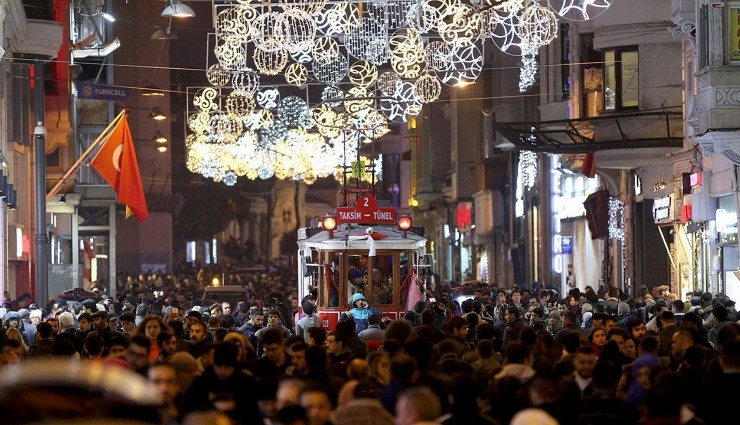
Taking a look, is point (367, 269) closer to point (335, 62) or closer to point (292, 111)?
point (335, 62)

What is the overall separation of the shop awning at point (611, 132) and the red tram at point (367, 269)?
8869 mm

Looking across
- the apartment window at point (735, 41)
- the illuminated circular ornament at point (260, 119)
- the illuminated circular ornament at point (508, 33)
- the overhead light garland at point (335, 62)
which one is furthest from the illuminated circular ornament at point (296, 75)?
the apartment window at point (735, 41)

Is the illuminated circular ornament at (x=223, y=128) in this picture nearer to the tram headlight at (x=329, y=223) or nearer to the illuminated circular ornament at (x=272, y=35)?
the tram headlight at (x=329, y=223)

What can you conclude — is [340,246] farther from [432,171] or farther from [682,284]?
[432,171]

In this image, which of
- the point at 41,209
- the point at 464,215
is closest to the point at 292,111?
the point at 41,209

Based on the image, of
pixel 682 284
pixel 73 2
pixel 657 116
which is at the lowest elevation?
pixel 682 284

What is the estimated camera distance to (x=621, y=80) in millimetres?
39406

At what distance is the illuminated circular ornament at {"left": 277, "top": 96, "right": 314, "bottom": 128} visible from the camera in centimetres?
4241

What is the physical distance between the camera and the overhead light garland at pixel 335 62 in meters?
26.6

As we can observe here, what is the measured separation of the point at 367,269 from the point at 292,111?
44.8 ft

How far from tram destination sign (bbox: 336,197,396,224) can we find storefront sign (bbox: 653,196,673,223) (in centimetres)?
908

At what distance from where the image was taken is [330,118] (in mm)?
41188

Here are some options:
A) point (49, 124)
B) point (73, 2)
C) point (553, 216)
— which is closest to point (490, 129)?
point (553, 216)

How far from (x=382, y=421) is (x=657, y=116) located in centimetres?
3002
